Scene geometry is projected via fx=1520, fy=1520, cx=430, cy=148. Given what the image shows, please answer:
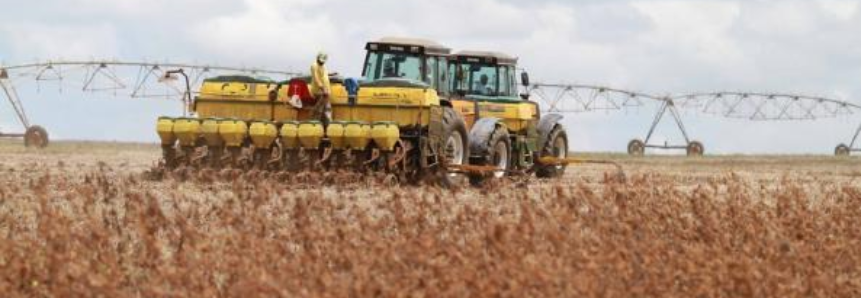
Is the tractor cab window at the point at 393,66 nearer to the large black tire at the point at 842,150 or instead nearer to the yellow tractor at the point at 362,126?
the yellow tractor at the point at 362,126

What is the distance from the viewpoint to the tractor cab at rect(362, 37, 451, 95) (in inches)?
955

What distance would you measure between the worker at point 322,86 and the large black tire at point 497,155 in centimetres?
282

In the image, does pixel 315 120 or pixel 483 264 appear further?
pixel 315 120

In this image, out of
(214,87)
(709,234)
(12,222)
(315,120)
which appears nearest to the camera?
(709,234)

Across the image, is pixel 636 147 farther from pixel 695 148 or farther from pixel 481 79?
pixel 481 79

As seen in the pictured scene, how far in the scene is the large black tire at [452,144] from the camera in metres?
22.3

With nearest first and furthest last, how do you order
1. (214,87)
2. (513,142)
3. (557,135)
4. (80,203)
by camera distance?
1. (80,203)
2. (214,87)
3. (513,142)
4. (557,135)

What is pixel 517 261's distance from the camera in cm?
930

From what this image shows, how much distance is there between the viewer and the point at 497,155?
82.3 ft

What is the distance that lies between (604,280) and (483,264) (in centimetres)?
77

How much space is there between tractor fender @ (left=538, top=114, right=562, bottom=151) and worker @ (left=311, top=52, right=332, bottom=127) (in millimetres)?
7084

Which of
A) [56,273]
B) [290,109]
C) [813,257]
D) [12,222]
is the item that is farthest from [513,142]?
[56,273]

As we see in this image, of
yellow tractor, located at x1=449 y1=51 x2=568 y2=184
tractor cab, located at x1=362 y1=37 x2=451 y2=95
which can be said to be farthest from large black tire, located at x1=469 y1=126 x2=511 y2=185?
tractor cab, located at x1=362 y1=37 x2=451 y2=95

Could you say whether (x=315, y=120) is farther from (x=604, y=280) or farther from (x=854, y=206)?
(x=604, y=280)
